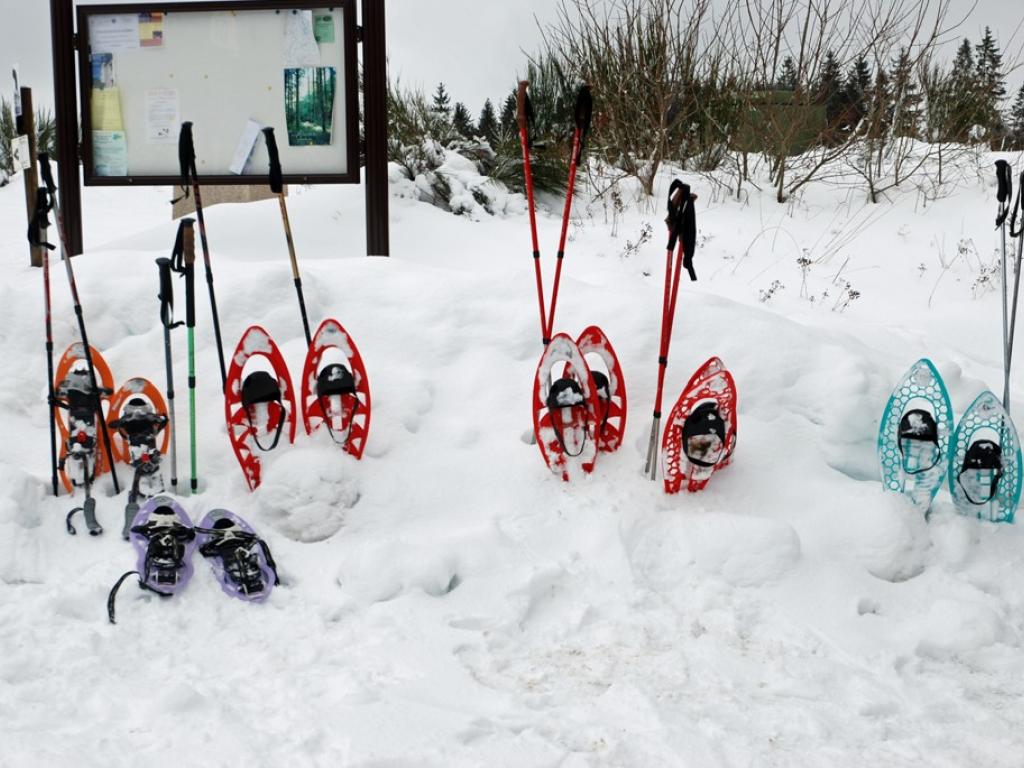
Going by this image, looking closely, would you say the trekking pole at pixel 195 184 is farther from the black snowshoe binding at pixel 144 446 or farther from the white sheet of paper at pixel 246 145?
the white sheet of paper at pixel 246 145

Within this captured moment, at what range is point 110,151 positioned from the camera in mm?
5371

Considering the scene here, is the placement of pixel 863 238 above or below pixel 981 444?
above

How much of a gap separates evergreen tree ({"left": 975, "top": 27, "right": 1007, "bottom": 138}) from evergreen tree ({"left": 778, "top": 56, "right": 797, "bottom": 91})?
185 centimetres

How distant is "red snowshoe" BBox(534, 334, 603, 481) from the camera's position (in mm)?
3520

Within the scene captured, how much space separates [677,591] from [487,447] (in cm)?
100

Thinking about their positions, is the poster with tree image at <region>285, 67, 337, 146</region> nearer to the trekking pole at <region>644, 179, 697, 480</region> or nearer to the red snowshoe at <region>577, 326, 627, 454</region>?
the red snowshoe at <region>577, 326, 627, 454</region>

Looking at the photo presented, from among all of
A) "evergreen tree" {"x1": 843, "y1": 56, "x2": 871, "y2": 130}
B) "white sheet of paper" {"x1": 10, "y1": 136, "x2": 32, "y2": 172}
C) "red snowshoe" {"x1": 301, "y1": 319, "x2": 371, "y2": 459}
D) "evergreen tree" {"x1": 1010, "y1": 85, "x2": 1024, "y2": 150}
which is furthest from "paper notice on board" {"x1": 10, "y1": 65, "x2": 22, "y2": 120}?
"evergreen tree" {"x1": 1010, "y1": 85, "x2": 1024, "y2": 150}

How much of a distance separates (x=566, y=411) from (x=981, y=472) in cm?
155

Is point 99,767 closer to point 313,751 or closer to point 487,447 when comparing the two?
point 313,751

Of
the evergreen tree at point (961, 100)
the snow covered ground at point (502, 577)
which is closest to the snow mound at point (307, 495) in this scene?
the snow covered ground at point (502, 577)

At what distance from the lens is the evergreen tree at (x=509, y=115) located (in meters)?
9.43

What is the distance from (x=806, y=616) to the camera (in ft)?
9.91

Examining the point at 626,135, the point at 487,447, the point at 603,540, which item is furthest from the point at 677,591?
the point at 626,135

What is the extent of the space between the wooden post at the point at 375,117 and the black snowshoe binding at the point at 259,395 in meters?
2.18
